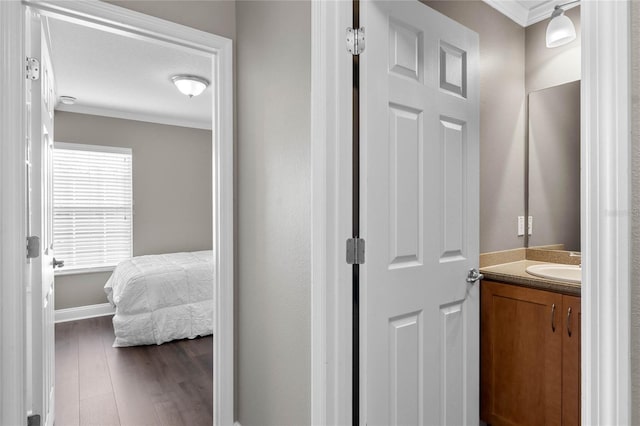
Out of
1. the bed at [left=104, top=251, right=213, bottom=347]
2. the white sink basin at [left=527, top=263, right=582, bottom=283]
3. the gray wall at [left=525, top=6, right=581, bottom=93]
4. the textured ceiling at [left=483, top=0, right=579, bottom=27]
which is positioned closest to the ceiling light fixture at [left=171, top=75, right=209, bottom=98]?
the bed at [left=104, top=251, right=213, bottom=347]

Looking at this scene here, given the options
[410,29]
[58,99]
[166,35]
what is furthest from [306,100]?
[58,99]

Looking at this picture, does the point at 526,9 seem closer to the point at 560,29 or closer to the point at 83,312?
the point at 560,29

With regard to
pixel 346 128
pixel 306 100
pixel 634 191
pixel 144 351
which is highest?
pixel 306 100

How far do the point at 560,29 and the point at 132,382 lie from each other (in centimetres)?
365

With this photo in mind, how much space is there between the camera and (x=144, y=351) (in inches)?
137

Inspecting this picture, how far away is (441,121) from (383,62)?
402 millimetres

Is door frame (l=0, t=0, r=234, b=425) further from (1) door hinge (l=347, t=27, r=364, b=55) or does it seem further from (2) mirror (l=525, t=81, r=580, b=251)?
(2) mirror (l=525, t=81, r=580, b=251)

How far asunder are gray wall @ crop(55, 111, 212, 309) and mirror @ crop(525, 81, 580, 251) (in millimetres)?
4499

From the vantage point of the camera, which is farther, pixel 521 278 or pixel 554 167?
pixel 554 167

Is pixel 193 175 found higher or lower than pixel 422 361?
higher

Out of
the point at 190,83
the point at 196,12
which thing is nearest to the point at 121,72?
the point at 190,83

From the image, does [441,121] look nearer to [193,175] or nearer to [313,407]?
[313,407]

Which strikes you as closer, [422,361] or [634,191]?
[634,191]

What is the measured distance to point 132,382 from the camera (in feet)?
9.29
